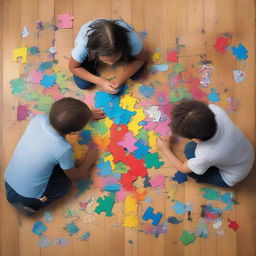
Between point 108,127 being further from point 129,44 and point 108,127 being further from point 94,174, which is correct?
point 129,44

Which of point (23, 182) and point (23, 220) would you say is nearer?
point (23, 182)

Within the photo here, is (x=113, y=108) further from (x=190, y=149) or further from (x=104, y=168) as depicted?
(x=190, y=149)

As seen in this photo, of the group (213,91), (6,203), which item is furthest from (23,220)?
(213,91)

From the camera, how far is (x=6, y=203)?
1639 millimetres

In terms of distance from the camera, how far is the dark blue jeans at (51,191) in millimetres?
1504

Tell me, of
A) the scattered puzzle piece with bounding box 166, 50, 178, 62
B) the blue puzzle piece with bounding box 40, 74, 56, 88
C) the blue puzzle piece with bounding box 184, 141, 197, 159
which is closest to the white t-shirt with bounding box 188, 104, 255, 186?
the blue puzzle piece with bounding box 184, 141, 197, 159

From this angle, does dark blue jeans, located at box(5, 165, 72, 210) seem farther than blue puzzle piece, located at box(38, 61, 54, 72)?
No

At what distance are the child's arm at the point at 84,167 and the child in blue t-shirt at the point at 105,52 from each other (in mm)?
312

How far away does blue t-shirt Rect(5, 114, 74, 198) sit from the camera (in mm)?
1310

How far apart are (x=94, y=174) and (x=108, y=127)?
237 mm

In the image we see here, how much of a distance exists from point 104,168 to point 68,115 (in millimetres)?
429

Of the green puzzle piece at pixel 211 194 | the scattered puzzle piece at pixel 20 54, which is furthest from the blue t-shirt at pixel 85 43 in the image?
the green puzzle piece at pixel 211 194

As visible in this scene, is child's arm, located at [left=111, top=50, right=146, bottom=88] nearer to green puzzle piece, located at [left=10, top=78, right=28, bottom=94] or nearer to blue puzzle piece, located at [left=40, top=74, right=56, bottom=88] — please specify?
blue puzzle piece, located at [left=40, top=74, right=56, bottom=88]

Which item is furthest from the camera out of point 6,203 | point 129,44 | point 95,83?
point 6,203
